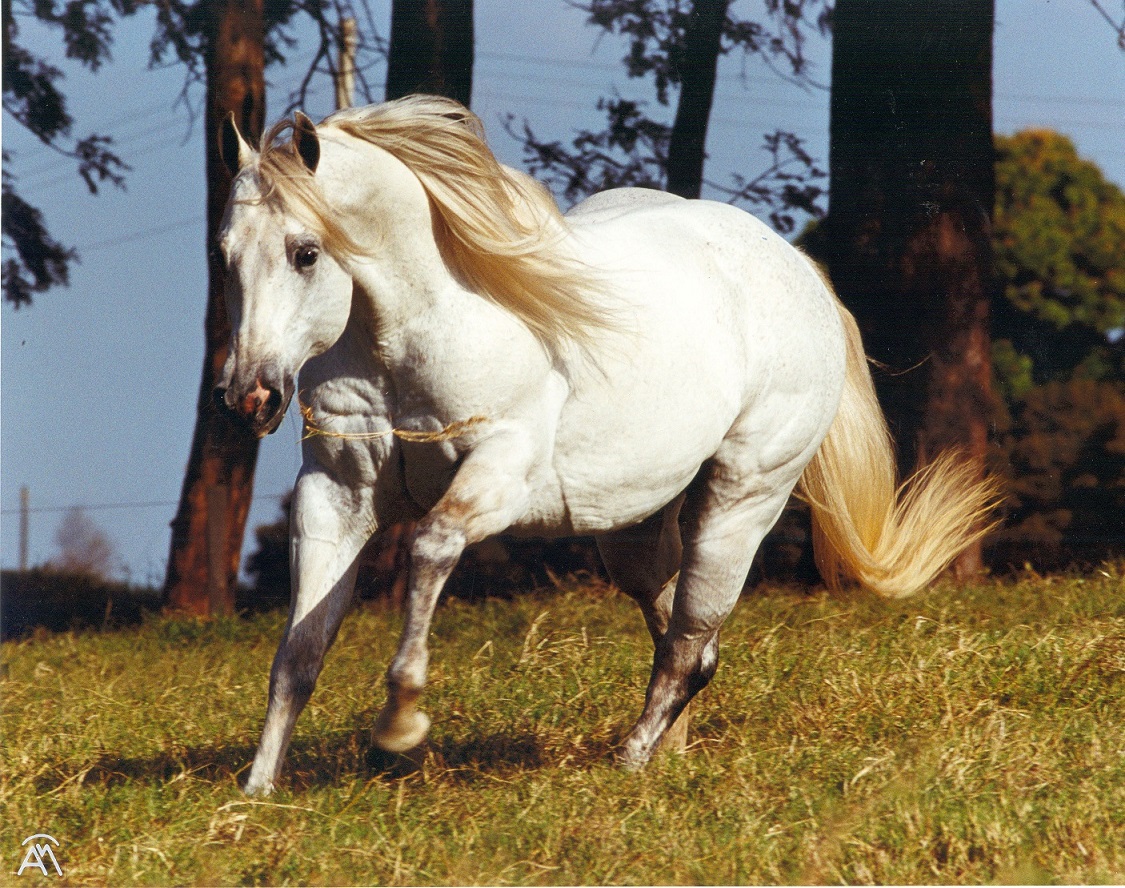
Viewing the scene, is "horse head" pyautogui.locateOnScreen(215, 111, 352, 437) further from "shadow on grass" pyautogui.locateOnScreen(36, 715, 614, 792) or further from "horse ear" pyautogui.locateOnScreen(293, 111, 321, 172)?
"shadow on grass" pyautogui.locateOnScreen(36, 715, 614, 792)

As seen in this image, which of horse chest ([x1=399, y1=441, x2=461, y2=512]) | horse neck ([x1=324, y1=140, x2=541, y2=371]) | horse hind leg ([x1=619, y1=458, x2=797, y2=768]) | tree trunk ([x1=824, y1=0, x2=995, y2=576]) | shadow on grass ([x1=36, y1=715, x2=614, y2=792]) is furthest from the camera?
tree trunk ([x1=824, y1=0, x2=995, y2=576])

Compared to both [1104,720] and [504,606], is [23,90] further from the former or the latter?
[1104,720]

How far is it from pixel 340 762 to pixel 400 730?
84 centimetres

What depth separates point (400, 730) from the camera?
3.05 m

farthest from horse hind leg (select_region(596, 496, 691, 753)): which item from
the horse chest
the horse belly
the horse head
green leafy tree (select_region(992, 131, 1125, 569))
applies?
green leafy tree (select_region(992, 131, 1125, 569))

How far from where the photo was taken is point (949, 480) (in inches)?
191

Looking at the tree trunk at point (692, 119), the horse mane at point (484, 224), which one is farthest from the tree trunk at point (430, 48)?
the horse mane at point (484, 224)

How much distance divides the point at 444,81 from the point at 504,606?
2923mm

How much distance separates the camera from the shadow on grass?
12.1 feet

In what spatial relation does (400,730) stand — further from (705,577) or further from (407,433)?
(705,577)

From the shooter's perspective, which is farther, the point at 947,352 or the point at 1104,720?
the point at 947,352

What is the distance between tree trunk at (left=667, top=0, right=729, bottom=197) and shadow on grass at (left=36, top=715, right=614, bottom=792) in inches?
185

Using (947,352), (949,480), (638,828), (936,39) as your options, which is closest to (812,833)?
(638,828)

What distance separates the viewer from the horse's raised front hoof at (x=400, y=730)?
9.99 ft
